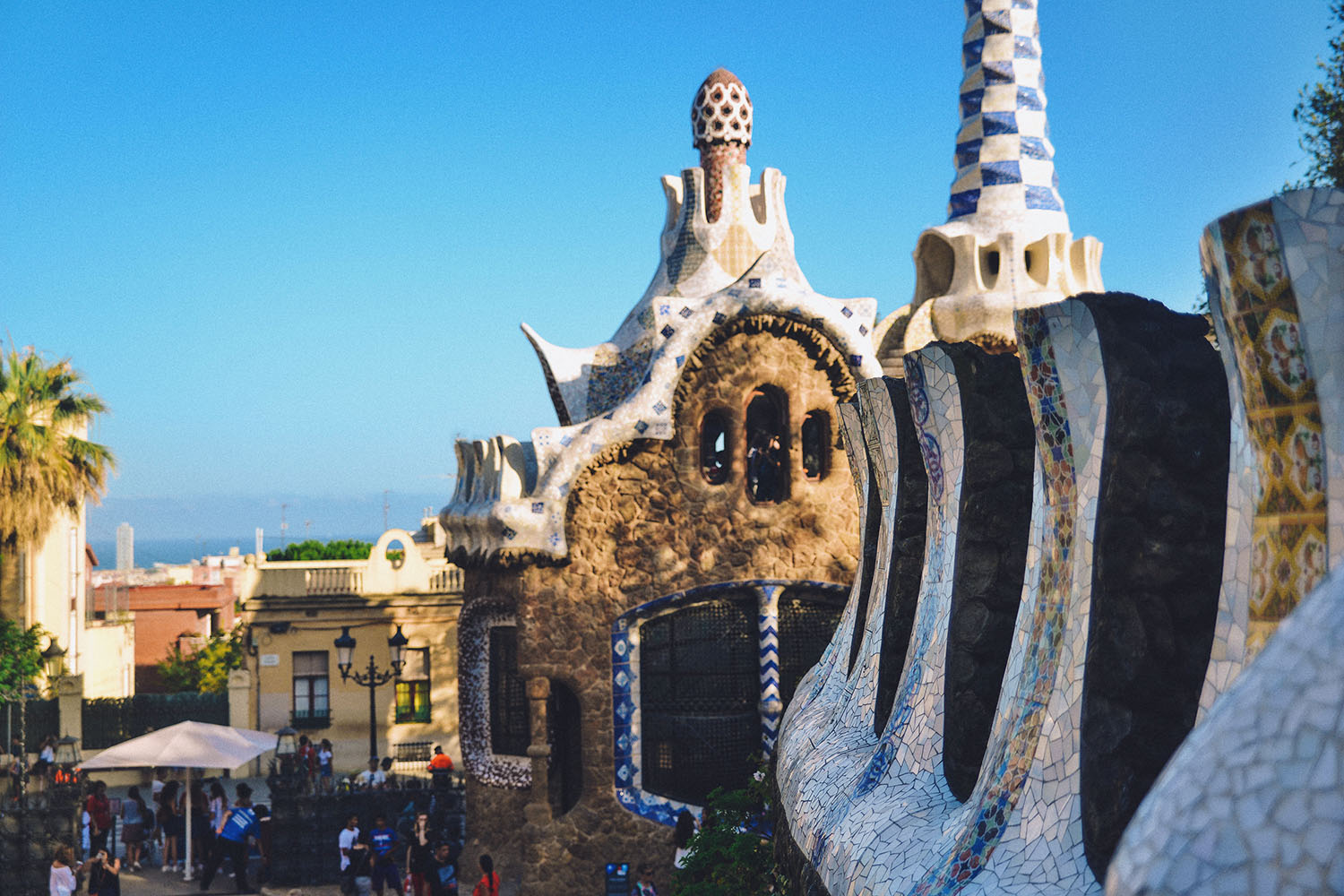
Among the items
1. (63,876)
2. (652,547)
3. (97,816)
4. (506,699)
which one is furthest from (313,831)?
(652,547)

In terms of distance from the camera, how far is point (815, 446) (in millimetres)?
12297

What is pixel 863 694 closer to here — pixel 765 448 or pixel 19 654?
pixel 765 448

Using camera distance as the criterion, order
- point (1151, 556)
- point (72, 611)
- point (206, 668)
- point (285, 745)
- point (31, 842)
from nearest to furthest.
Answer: point (1151, 556) < point (31, 842) < point (285, 745) < point (72, 611) < point (206, 668)

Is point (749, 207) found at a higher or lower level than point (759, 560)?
higher

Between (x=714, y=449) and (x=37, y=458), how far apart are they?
1208 cm

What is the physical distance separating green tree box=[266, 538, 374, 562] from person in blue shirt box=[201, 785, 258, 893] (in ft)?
40.6

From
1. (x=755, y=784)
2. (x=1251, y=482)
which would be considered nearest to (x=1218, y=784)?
(x=1251, y=482)

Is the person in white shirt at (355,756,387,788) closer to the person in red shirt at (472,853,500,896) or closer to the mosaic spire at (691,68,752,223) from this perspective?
Answer: the person in red shirt at (472,853,500,896)

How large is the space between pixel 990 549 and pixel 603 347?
9.18m

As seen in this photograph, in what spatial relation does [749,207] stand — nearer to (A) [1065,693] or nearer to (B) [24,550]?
(A) [1065,693]

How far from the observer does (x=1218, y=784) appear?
1559mm

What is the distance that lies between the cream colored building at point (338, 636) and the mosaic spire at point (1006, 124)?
1198 cm

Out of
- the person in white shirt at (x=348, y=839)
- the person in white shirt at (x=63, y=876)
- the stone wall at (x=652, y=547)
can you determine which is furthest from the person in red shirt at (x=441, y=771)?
the person in white shirt at (x=63, y=876)

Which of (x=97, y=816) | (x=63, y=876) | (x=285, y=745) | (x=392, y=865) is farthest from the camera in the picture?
(x=285, y=745)
